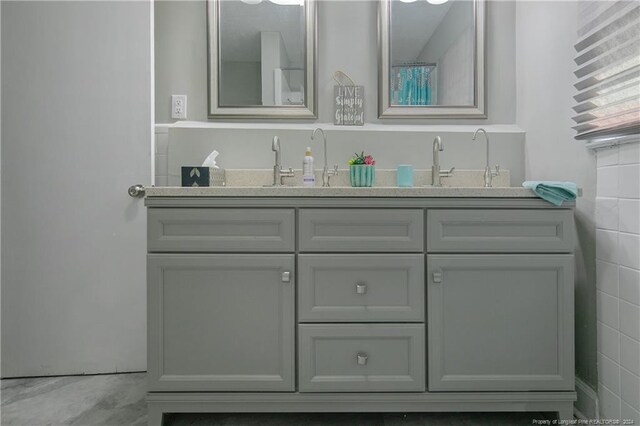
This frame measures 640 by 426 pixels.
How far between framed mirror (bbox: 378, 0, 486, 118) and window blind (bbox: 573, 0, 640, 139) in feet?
1.71

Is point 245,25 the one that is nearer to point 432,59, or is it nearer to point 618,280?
point 432,59

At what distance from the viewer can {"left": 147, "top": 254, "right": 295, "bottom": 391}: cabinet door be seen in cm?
118

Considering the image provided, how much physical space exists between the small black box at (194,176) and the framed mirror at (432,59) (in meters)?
0.94

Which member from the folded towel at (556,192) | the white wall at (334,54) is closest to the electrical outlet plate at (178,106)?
the white wall at (334,54)

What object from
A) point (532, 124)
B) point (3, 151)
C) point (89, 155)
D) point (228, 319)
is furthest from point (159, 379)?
point (532, 124)

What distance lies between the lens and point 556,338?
3.89 feet

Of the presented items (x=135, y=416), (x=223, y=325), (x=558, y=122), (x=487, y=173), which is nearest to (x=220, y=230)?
(x=223, y=325)

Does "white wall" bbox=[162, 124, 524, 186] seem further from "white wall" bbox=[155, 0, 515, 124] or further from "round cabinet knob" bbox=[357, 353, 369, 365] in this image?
"round cabinet knob" bbox=[357, 353, 369, 365]

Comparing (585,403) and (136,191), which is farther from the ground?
(136,191)

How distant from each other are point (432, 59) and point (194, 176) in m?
1.33

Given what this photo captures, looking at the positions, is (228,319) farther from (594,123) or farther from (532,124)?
(532,124)

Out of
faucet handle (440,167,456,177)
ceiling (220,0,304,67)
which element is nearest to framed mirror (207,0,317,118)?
ceiling (220,0,304,67)

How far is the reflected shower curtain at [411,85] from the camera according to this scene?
1.76 meters

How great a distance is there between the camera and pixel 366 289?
118 cm
